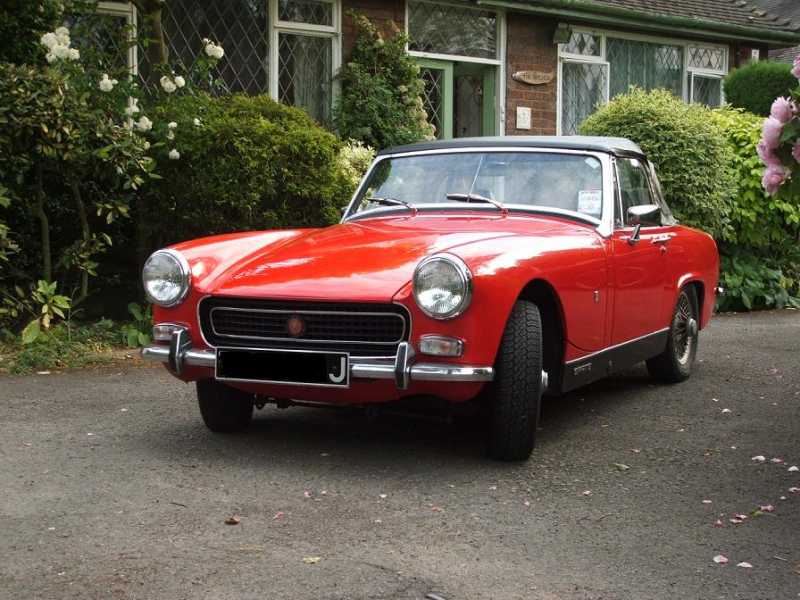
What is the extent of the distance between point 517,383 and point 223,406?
1504 mm

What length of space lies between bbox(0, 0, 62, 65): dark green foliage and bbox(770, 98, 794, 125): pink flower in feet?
21.5

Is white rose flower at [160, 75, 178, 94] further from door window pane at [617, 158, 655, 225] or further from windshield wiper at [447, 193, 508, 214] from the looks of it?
door window pane at [617, 158, 655, 225]

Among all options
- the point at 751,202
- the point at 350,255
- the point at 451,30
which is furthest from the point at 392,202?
the point at 451,30

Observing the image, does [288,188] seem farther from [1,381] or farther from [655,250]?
[655,250]

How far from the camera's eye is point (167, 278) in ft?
16.6

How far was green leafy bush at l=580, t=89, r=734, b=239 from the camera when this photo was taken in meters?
10.9

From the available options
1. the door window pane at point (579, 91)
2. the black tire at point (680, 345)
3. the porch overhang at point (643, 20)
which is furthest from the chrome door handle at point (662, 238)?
the door window pane at point (579, 91)

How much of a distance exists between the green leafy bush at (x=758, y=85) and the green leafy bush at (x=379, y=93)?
17.8ft

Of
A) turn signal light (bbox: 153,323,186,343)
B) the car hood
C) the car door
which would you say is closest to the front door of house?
the car door

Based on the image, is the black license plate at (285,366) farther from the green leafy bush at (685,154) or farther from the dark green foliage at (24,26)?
the green leafy bush at (685,154)

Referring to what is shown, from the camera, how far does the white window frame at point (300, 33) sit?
40.7 feet

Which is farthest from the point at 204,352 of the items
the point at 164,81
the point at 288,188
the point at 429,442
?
the point at 164,81

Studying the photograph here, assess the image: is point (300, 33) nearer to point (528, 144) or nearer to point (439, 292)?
point (528, 144)

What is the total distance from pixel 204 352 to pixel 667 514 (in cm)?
205
